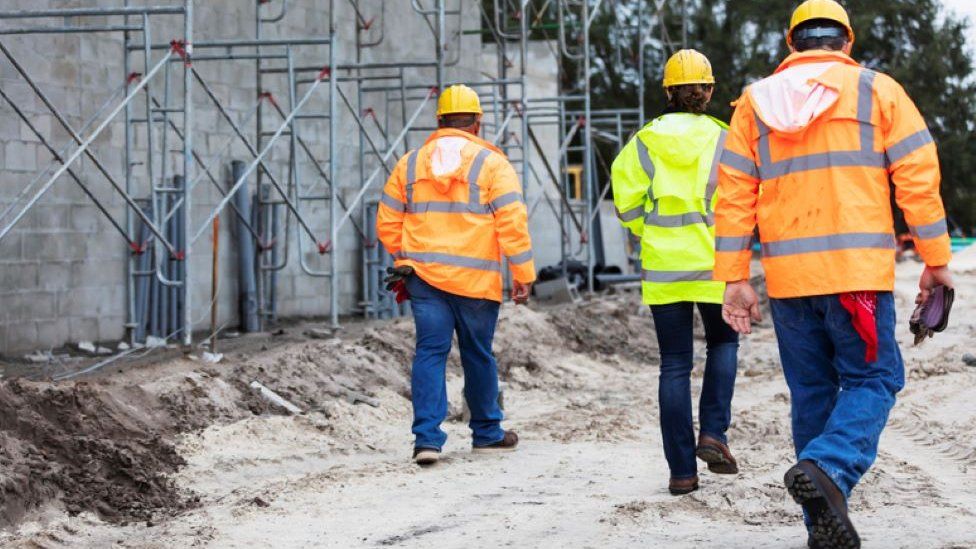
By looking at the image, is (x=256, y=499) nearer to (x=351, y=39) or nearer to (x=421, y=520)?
(x=421, y=520)

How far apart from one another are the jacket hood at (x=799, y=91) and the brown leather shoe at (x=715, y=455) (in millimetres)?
1798

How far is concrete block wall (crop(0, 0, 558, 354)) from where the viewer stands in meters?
10.1

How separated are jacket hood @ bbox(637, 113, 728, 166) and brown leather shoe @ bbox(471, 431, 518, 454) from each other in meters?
1.99

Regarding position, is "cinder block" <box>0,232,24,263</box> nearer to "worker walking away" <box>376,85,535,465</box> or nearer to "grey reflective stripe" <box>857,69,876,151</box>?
"worker walking away" <box>376,85,535,465</box>

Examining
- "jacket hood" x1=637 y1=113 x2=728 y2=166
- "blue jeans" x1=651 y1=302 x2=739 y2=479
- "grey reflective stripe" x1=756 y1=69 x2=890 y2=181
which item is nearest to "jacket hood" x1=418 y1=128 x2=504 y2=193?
"jacket hood" x1=637 y1=113 x2=728 y2=166

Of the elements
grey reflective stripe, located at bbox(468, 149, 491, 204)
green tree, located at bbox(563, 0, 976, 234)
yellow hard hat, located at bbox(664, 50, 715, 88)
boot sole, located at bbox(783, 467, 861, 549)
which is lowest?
boot sole, located at bbox(783, 467, 861, 549)

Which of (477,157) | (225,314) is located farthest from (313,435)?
(225,314)

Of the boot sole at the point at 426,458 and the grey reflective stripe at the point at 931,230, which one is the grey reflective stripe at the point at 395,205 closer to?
the boot sole at the point at 426,458

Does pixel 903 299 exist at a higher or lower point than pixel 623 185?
lower

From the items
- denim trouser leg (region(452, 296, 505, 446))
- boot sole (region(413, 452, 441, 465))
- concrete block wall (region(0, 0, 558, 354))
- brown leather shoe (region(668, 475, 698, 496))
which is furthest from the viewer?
concrete block wall (region(0, 0, 558, 354))

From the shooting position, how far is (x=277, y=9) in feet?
43.4

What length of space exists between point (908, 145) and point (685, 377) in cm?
168

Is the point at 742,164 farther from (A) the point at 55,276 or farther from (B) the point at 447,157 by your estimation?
(A) the point at 55,276

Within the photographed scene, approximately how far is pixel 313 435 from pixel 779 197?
374cm
